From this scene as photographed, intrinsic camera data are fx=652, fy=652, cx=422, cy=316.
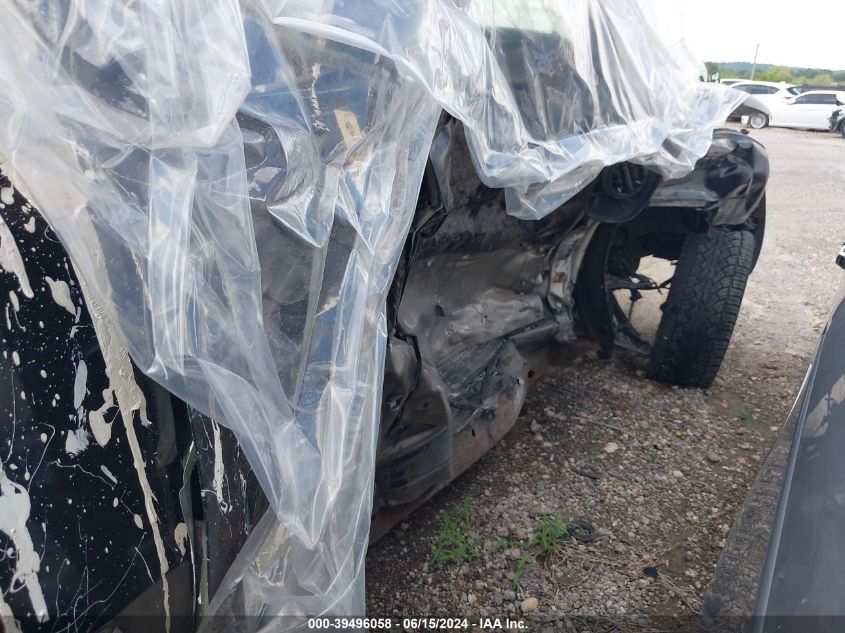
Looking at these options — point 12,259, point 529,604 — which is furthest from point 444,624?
point 12,259

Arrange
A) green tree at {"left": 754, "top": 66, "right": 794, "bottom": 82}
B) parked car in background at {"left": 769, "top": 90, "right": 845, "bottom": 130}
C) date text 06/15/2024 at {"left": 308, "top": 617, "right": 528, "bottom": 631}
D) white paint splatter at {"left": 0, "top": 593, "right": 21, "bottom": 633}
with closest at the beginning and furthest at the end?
white paint splatter at {"left": 0, "top": 593, "right": 21, "bottom": 633}, date text 06/15/2024 at {"left": 308, "top": 617, "right": 528, "bottom": 631}, parked car in background at {"left": 769, "top": 90, "right": 845, "bottom": 130}, green tree at {"left": 754, "top": 66, "right": 794, "bottom": 82}

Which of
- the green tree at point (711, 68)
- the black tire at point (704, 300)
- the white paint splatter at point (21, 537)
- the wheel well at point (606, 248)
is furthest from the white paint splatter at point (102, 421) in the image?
the green tree at point (711, 68)

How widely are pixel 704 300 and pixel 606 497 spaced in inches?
36.9

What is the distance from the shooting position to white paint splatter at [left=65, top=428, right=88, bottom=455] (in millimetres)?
797

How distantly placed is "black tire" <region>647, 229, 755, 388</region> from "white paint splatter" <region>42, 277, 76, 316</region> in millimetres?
Answer: 2376

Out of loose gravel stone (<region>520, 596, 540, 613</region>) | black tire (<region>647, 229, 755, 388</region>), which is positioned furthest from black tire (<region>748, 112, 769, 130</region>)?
loose gravel stone (<region>520, 596, 540, 613</region>)

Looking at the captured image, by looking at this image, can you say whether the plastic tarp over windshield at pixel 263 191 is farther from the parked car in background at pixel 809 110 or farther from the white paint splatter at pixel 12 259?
the parked car in background at pixel 809 110

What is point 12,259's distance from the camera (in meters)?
→ 0.73

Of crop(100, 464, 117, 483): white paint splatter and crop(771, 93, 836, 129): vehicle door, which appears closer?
crop(100, 464, 117, 483): white paint splatter

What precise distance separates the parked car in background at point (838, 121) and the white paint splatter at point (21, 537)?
17.4 metres

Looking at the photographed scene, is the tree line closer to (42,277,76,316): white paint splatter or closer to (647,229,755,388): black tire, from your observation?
(647,229,755,388): black tire

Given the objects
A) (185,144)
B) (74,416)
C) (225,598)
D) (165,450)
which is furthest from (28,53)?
(225,598)

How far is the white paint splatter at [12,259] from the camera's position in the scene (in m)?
0.72

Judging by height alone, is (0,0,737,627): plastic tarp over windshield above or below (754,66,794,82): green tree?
below
